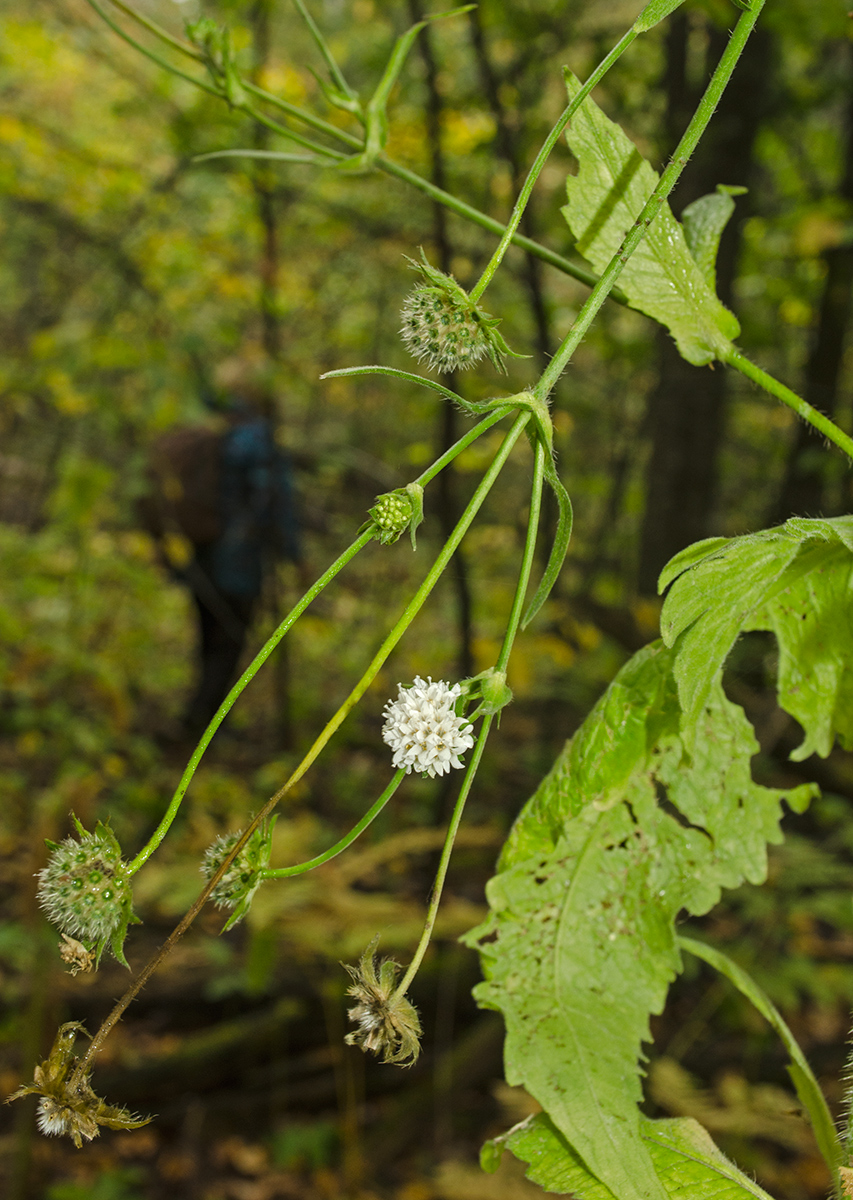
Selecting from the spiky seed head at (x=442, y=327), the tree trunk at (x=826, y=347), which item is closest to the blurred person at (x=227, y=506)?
the tree trunk at (x=826, y=347)

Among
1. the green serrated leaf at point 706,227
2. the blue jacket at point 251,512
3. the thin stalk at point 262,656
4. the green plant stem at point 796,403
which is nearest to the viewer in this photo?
the thin stalk at point 262,656

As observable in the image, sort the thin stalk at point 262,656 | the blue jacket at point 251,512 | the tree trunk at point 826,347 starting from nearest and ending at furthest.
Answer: the thin stalk at point 262,656 → the tree trunk at point 826,347 → the blue jacket at point 251,512

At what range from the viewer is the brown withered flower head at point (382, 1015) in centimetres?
55

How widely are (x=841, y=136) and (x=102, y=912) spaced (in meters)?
6.31

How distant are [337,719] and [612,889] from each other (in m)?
0.40

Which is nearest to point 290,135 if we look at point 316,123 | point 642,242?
point 316,123

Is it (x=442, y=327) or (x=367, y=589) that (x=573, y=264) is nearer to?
(x=442, y=327)

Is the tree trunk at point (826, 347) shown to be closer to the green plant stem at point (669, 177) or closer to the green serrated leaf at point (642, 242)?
the green serrated leaf at point (642, 242)

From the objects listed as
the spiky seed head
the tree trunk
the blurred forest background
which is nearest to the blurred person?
the blurred forest background

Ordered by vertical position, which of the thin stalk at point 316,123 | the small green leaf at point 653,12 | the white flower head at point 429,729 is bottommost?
the white flower head at point 429,729

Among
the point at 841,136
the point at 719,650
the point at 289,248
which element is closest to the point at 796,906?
the point at 719,650

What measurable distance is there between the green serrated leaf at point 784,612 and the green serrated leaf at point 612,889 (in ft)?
0.14

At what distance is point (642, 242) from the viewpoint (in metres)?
0.73

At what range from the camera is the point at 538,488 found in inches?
20.1
